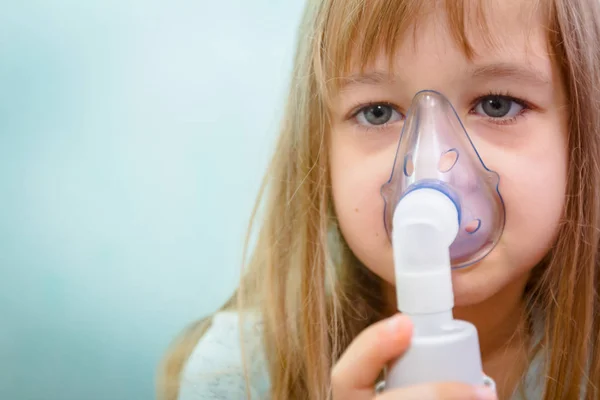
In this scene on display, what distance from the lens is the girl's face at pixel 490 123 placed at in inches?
19.2

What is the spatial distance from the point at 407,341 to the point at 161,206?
0.52 m

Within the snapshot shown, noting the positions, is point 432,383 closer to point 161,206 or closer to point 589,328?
point 589,328

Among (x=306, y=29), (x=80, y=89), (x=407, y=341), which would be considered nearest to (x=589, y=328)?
(x=407, y=341)

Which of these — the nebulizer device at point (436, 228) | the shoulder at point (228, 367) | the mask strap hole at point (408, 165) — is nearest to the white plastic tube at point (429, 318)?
the nebulizer device at point (436, 228)

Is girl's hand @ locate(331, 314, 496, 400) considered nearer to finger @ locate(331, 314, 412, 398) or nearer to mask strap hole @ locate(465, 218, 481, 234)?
finger @ locate(331, 314, 412, 398)

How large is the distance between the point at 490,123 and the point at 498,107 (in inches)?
0.6

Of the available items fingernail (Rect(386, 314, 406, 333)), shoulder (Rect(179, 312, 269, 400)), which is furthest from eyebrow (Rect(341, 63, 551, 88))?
shoulder (Rect(179, 312, 269, 400))

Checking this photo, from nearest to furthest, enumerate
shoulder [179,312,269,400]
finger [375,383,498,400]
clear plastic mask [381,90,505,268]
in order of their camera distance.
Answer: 1. finger [375,383,498,400]
2. clear plastic mask [381,90,505,268]
3. shoulder [179,312,269,400]

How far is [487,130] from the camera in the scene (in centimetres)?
51

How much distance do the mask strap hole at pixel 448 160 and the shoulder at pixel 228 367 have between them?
34cm

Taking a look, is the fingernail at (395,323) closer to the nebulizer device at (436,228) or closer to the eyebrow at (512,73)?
the nebulizer device at (436,228)

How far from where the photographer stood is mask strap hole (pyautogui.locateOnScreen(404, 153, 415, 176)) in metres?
0.48

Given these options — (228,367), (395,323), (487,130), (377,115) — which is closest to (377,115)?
(377,115)

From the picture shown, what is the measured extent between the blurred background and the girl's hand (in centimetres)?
42
